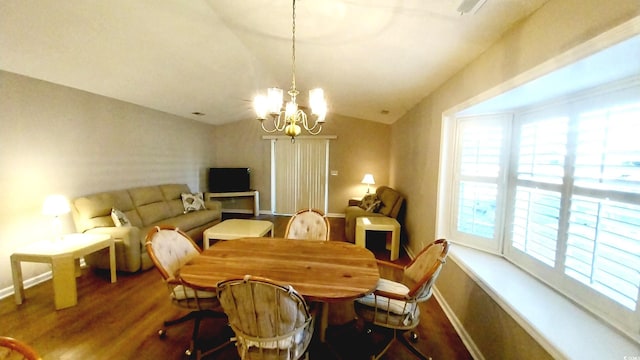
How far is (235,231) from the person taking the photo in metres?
3.56

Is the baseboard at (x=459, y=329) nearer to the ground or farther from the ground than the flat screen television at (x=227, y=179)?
nearer to the ground

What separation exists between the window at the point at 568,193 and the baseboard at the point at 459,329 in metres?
A: 0.66

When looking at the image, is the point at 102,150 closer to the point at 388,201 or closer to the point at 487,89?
the point at 388,201

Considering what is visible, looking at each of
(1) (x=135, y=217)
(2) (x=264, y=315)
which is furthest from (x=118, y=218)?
(2) (x=264, y=315)

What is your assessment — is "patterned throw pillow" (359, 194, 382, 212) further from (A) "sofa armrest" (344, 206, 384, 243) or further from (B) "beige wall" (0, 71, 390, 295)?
(B) "beige wall" (0, 71, 390, 295)

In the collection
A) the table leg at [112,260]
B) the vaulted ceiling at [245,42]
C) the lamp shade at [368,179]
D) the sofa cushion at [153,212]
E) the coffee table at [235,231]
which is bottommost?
the table leg at [112,260]

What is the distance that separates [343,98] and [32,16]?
353 centimetres

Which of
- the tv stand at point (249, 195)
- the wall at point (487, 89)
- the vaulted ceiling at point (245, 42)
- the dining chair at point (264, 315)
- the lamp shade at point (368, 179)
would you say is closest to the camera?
the wall at point (487, 89)

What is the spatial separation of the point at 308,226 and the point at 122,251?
2.39 metres

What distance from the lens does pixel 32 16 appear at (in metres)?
1.92

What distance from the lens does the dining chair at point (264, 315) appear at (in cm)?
117

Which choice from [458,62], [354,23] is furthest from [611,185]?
[354,23]

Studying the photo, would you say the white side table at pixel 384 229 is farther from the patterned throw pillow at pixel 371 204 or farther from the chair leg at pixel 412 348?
the chair leg at pixel 412 348

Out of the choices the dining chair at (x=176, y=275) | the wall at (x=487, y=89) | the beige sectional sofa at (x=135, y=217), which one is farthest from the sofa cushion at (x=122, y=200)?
the wall at (x=487, y=89)
